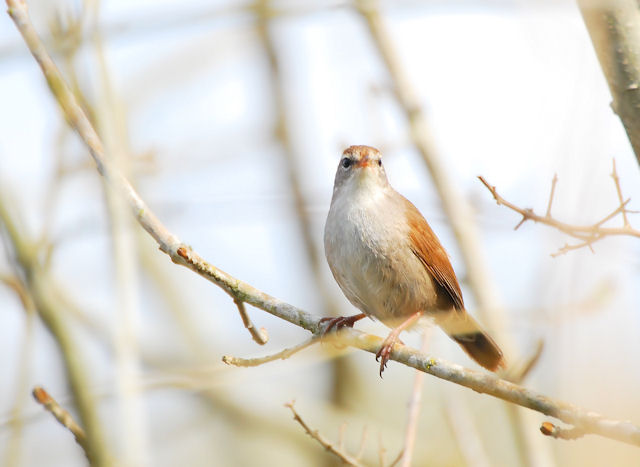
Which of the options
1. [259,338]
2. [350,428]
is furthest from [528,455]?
[259,338]

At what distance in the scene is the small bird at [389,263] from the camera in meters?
4.53

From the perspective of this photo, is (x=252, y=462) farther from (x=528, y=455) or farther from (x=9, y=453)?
(x=9, y=453)

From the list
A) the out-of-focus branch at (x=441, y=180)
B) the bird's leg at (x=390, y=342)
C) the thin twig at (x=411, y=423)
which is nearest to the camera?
the thin twig at (x=411, y=423)

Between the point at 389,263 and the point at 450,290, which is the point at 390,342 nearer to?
the point at 389,263

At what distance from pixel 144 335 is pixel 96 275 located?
34.2 inches

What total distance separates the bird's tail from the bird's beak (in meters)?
1.18

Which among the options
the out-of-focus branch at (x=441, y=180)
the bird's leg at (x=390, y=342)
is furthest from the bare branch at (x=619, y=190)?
the out-of-focus branch at (x=441, y=180)

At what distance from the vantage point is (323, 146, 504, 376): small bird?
4.53 metres

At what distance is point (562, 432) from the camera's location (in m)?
2.72

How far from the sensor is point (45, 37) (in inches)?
205

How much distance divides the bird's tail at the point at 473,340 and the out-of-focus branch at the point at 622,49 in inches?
91.9

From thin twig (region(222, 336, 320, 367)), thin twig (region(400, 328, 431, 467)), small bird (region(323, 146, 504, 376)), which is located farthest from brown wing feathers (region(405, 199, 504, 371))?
thin twig (region(222, 336, 320, 367))

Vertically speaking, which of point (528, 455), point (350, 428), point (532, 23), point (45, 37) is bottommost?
point (528, 455)

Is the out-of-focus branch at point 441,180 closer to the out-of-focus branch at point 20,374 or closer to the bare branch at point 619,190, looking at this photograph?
the bare branch at point 619,190
